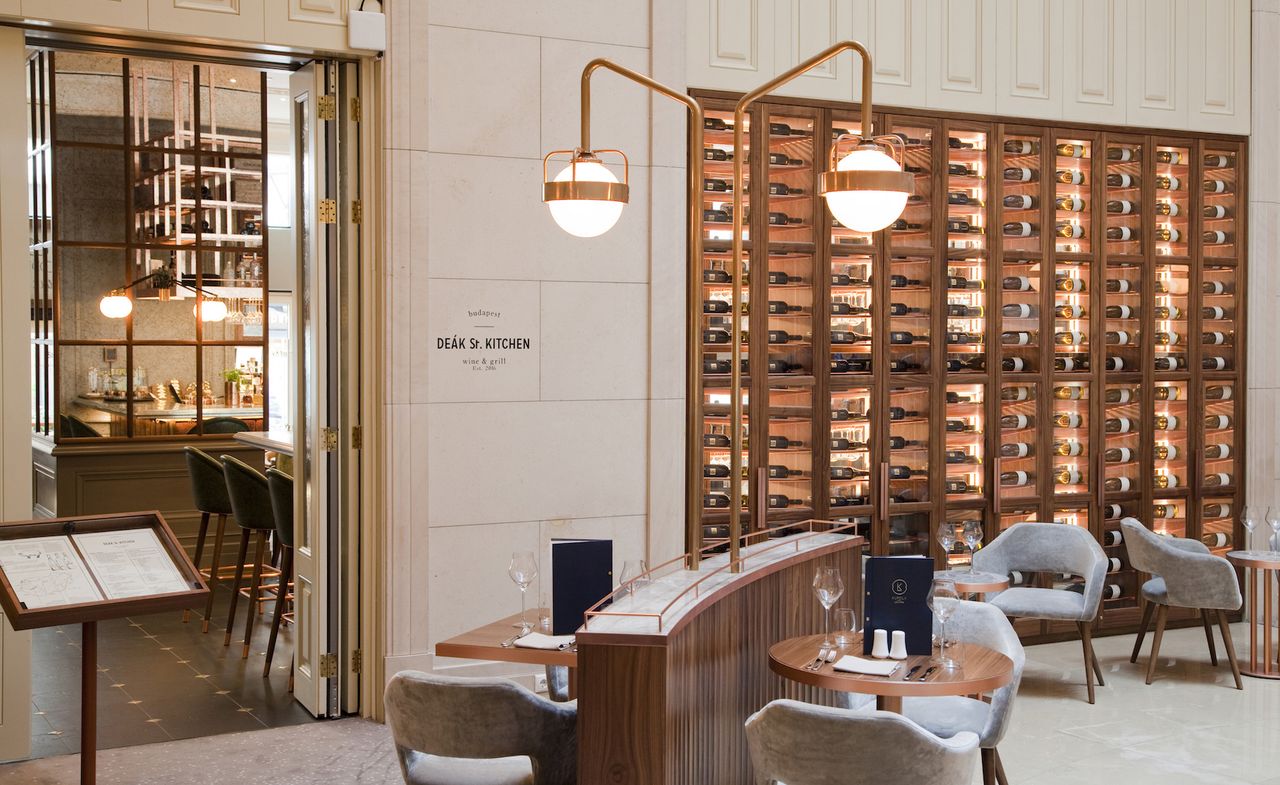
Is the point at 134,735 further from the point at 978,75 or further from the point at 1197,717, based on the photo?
the point at 978,75

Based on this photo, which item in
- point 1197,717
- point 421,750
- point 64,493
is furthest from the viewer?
point 64,493

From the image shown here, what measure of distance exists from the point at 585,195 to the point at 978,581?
320 centimetres

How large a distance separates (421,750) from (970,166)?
4.92 meters

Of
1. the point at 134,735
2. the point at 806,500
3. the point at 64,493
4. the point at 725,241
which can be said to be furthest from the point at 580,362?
the point at 64,493

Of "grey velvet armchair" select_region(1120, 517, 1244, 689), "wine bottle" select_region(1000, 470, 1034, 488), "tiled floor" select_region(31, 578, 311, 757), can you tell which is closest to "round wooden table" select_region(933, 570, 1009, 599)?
"grey velvet armchair" select_region(1120, 517, 1244, 689)

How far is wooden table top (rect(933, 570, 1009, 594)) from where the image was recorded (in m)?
5.90

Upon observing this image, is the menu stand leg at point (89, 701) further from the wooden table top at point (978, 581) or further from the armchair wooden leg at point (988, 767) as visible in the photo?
the wooden table top at point (978, 581)

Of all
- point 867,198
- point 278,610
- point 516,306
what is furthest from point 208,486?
point 867,198

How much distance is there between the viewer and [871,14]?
21.6ft

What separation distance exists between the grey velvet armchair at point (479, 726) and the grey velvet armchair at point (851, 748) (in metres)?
0.56

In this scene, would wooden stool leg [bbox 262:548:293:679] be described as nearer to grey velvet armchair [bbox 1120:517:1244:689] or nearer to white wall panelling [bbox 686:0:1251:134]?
white wall panelling [bbox 686:0:1251:134]

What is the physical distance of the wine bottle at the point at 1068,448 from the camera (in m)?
7.22

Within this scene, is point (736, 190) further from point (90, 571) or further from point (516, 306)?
point (90, 571)

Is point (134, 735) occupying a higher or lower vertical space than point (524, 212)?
lower
